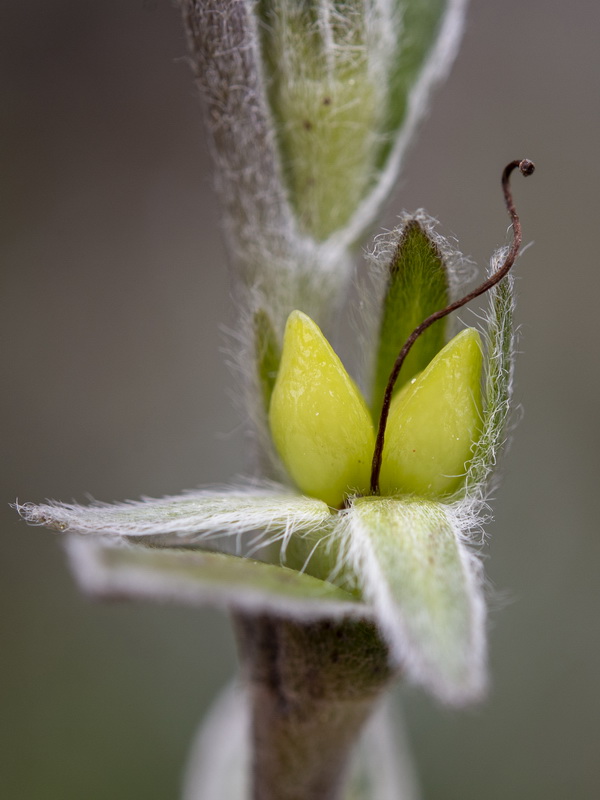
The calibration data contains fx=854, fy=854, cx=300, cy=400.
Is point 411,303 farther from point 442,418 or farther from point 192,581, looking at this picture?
point 192,581

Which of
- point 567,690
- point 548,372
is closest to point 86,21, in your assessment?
point 548,372

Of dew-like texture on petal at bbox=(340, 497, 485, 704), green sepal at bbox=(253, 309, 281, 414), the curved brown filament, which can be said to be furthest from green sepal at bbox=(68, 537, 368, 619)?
green sepal at bbox=(253, 309, 281, 414)

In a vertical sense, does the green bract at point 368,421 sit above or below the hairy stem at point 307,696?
above

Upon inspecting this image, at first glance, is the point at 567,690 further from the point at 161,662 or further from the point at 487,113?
the point at 487,113

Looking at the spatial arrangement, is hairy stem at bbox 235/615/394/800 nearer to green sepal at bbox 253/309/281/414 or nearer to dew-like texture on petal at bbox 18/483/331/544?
dew-like texture on petal at bbox 18/483/331/544

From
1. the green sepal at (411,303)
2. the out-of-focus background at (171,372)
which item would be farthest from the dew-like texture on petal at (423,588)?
the out-of-focus background at (171,372)

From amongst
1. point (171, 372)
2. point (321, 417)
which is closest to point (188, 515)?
point (321, 417)

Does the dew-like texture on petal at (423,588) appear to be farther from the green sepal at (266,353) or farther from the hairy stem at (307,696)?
the green sepal at (266,353)
